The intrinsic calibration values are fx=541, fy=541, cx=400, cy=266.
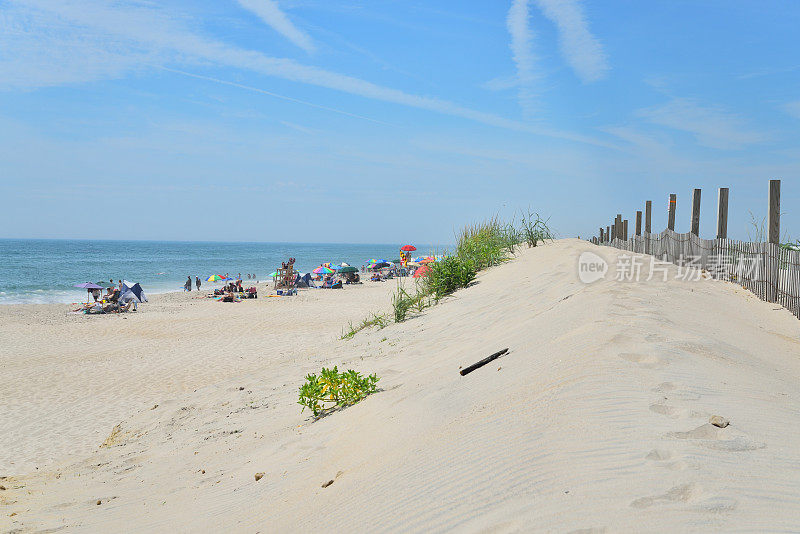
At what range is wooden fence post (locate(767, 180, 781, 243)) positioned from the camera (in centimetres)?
860

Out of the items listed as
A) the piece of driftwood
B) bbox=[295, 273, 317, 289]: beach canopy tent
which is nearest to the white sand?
the piece of driftwood

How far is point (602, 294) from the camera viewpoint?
5766 mm

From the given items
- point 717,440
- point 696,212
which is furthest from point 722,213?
point 717,440

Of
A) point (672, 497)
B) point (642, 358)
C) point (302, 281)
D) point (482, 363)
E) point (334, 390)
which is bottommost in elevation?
point (302, 281)

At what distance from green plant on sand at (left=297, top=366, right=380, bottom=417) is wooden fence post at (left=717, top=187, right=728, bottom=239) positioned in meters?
8.69

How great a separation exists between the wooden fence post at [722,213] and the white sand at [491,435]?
7.16ft

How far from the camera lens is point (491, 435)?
104 inches

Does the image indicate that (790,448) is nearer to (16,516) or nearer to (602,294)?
(602,294)

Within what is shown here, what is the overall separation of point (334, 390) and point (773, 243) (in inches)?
298

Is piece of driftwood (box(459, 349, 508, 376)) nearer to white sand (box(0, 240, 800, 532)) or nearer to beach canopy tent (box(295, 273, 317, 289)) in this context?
white sand (box(0, 240, 800, 532))

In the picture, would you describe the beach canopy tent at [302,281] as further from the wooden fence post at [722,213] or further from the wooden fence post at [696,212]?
the wooden fence post at [722,213]

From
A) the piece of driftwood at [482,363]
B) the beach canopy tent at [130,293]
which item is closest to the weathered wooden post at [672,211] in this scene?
the piece of driftwood at [482,363]

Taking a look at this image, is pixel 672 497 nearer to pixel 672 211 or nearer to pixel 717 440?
pixel 717 440

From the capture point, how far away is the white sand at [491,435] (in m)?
1.98
